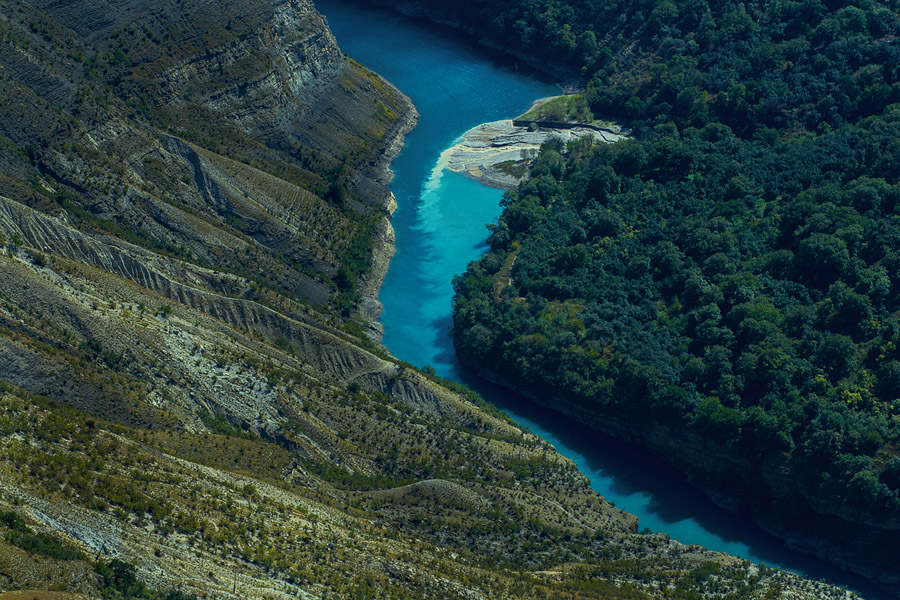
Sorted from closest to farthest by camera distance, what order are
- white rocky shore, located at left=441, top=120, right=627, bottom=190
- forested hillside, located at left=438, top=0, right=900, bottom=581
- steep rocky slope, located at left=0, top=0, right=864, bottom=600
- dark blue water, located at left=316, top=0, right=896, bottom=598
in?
steep rocky slope, located at left=0, top=0, right=864, bottom=600 → forested hillside, located at left=438, top=0, right=900, bottom=581 → dark blue water, located at left=316, top=0, right=896, bottom=598 → white rocky shore, located at left=441, top=120, right=627, bottom=190

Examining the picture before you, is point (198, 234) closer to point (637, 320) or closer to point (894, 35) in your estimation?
point (637, 320)

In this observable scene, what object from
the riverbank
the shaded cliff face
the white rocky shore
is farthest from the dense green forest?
the shaded cliff face

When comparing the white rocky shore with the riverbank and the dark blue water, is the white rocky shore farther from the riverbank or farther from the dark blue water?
the riverbank

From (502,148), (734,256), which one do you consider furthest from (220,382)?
(502,148)

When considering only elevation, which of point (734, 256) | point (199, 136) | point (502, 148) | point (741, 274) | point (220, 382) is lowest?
point (220, 382)

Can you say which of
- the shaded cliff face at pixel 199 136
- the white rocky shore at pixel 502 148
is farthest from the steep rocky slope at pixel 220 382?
the white rocky shore at pixel 502 148

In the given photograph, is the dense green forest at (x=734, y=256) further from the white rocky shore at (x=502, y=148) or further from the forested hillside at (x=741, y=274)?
the white rocky shore at (x=502, y=148)

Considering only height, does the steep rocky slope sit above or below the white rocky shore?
below

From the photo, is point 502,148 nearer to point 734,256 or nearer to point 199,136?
point 734,256
